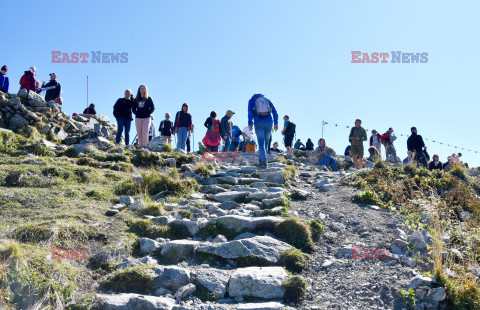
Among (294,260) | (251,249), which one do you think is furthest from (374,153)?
(251,249)

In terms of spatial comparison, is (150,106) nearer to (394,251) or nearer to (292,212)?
(292,212)

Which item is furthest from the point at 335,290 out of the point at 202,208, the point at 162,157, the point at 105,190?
the point at 162,157

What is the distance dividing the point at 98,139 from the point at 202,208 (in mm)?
9079

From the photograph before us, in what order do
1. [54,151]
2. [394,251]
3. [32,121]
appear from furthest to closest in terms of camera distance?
[32,121]
[54,151]
[394,251]

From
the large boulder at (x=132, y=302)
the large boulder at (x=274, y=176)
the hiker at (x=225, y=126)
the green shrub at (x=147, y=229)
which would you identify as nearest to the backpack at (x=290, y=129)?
the hiker at (x=225, y=126)

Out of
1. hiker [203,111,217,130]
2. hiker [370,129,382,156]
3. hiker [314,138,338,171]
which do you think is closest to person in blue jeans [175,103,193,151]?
hiker [203,111,217,130]

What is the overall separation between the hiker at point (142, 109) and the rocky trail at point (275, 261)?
584 centimetres

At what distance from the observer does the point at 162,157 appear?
11969mm

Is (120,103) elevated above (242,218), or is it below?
above

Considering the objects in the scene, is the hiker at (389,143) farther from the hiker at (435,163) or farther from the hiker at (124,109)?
the hiker at (124,109)

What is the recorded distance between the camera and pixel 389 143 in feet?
65.1

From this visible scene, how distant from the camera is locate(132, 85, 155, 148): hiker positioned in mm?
12859

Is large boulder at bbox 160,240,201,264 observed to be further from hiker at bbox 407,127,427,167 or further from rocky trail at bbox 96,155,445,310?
hiker at bbox 407,127,427,167

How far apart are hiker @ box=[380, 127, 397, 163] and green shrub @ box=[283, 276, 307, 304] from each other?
1663cm
